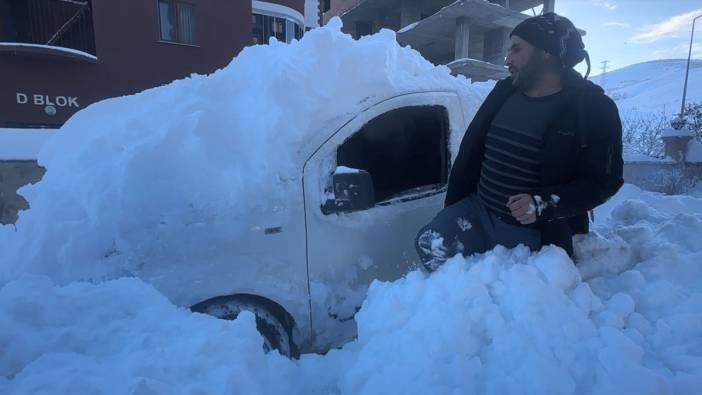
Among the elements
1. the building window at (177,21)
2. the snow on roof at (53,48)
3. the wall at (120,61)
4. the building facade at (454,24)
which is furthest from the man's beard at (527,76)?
the building facade at (454,24)

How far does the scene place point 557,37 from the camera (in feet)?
7.32

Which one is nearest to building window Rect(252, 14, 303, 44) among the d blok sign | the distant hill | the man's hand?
the d blok sign

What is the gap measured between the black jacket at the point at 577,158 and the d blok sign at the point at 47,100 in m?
12.2

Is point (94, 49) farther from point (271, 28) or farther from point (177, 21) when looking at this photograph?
point (271, 28)

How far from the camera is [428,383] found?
1.64 m

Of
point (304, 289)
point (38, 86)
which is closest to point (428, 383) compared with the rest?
point (304, 289)

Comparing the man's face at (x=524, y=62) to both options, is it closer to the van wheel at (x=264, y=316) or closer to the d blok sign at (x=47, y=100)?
the van wheel at (x=264, y=316)

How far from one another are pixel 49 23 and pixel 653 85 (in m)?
95.9

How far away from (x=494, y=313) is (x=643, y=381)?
1.75ft

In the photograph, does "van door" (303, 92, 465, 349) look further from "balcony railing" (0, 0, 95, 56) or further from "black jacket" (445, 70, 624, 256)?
"balcony railing" (0, 0, 95, 56)

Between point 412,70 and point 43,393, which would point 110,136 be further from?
point 412,70

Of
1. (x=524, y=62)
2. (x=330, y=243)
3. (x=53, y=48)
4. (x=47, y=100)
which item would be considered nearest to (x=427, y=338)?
(x=330, y=243)

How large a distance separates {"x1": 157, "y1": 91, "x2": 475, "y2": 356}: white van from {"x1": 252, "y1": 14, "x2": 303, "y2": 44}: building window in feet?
45.1

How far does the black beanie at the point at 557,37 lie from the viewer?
223 cm
